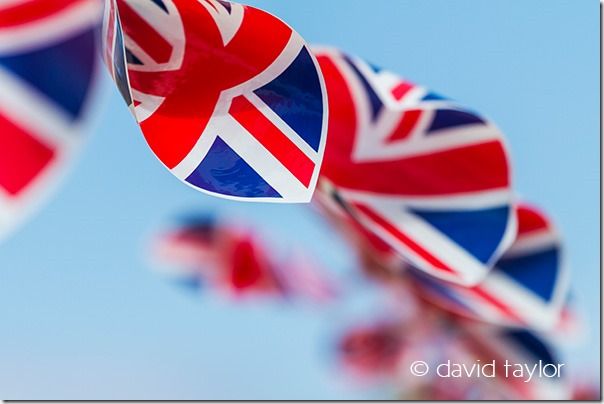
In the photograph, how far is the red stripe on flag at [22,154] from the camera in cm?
129

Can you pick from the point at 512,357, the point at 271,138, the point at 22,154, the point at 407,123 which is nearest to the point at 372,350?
the point at 512,357

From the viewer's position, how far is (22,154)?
130 centimetres

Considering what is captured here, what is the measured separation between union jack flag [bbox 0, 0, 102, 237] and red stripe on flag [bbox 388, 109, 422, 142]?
55cm

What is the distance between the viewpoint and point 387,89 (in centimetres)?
147

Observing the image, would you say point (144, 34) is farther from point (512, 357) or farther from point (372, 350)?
point (372, 350)

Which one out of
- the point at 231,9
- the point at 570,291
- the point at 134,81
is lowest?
the point at 570,291

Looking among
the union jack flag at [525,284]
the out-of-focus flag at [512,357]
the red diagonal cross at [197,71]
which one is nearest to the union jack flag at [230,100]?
the red diagonal cross at [197,71]

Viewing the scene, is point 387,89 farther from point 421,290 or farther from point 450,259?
point 421,290

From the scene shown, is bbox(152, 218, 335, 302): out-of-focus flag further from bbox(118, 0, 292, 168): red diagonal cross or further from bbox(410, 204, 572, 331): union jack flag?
bbox(118, 0, 292, 168): red diagonal cross

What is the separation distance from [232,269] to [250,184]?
5.65 ft

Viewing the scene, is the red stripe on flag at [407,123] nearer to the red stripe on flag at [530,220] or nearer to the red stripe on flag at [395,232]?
the red stripe on flag at [395,232]

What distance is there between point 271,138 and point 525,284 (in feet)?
3.14

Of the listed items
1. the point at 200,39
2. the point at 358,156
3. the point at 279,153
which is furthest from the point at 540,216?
the point at 200,39

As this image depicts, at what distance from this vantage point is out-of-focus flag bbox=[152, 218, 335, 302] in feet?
8.59
